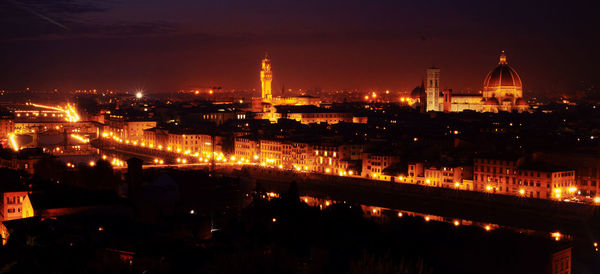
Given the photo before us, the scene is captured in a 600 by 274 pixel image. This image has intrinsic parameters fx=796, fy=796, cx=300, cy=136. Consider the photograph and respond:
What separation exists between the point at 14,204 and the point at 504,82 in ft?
148

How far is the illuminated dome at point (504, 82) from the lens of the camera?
5706 cm

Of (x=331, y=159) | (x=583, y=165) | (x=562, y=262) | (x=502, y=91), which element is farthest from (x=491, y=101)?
(x=562, y=262)

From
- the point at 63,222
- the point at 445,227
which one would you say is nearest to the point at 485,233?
the point at 445,227

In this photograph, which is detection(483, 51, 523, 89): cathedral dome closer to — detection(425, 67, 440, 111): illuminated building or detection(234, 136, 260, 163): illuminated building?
detection(425, 67, 440, 111): illuminated building

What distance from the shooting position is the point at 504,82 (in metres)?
57.0

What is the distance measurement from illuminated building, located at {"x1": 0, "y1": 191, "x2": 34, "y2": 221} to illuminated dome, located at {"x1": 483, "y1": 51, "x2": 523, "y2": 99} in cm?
4501

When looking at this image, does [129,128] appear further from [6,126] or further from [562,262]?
[562,262]

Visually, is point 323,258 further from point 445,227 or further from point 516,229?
point 516,229

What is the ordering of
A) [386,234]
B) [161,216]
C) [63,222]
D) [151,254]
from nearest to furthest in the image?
[151,254] < [63,222] < [161,216] < [386,234]

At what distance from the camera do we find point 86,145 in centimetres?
4738

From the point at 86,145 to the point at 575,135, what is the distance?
90.3ft

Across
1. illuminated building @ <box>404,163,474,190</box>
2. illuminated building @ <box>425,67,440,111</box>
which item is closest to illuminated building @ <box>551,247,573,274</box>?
illuminated building @ <box>404,163,474,190</box>

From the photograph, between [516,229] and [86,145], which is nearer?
[516,229]

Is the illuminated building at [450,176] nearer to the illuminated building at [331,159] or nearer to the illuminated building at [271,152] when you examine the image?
the illuminated building at [331,159]
